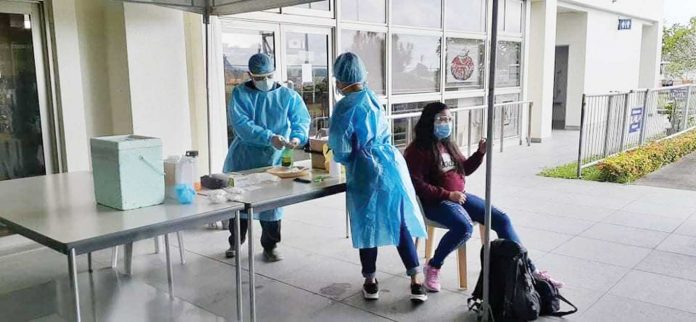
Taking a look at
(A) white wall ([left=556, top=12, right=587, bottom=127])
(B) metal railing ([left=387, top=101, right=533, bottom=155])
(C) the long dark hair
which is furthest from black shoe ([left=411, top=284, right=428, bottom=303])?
(A) white wall ([left=556, top=12, right=587, bottom=127])

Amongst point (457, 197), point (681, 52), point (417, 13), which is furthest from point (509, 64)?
point (681, 52)

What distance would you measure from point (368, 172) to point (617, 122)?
227 inches

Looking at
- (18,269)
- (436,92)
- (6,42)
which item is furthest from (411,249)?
(436,92)

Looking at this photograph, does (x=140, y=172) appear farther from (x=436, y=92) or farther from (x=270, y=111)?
(x=436, y=92)

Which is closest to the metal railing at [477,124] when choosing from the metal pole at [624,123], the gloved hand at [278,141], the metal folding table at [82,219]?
the metal pole at [624,123]

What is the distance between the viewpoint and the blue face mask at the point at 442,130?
3.17 meters

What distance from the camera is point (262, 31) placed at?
5574 millimetres

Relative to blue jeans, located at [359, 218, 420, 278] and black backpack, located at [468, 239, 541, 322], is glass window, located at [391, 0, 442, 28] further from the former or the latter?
black backpack, located at [468, 239, 541, 322]

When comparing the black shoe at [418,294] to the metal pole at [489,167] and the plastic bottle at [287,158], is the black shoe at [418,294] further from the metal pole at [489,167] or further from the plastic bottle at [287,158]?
the plastic bottle at [287,158]

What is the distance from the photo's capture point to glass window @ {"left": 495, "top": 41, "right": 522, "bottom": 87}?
9.57 metres

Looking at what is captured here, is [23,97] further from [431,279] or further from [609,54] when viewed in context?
[609,54]

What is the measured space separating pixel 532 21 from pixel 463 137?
311cm

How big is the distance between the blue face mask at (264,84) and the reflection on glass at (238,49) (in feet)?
5.71

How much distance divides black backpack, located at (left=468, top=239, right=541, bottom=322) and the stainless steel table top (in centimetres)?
131
